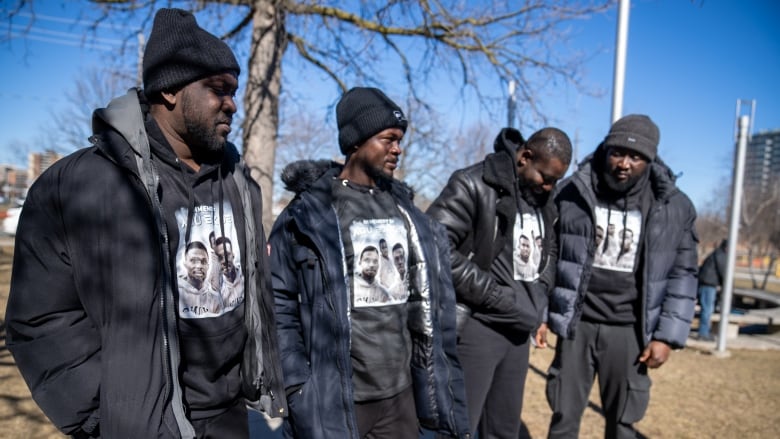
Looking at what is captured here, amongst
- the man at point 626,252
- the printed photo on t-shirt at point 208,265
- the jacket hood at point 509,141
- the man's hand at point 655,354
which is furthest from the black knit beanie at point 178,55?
the man's hand at point 655,354

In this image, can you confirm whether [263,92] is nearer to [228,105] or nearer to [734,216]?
[228,105]

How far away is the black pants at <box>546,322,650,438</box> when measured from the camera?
3.05m

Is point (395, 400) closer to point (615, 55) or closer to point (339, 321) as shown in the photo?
point (339, 321)

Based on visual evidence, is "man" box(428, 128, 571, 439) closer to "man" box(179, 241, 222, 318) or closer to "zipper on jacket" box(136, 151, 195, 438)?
"man" box(179, 241, 222, 318)

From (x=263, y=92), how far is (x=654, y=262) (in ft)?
15.2

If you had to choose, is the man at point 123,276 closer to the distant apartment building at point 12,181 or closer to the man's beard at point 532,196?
the man's beard at point 532,196

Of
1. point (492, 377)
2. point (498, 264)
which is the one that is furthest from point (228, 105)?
point (492, 377)

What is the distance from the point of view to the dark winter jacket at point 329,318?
6.84 ft

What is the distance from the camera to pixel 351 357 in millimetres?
2193

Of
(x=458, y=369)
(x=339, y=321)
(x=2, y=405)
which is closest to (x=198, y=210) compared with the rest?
(x=339, y=321)

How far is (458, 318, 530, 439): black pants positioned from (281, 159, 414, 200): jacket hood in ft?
3.51

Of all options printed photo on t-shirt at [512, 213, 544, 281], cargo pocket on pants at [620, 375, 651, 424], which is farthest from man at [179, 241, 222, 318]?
cargo pocket on pants at [620, 375, 651, 424]

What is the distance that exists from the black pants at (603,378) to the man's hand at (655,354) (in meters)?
0.05

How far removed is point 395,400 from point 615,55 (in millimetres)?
3905
